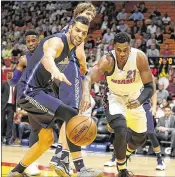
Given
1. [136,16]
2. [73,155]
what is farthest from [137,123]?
[136,16]

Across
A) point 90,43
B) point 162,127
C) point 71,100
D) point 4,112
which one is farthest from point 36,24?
point 71,100

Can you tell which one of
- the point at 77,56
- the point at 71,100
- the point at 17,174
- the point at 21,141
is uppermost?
the point at 77,56

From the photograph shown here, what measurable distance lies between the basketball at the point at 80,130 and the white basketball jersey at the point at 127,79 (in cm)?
123

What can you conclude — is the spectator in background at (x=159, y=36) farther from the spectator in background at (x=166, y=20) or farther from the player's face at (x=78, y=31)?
the player's face at (x=78, y=31)

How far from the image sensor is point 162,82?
1282 centimetres

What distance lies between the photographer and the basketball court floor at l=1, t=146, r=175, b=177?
768 cm

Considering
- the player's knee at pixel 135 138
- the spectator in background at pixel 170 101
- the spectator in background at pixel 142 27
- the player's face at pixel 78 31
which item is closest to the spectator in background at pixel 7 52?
the spectator in background at pixel 142 27

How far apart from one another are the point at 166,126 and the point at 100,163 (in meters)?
2.45

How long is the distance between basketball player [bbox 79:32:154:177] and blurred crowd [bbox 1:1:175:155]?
4493mm

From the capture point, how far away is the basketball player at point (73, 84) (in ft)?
21.5

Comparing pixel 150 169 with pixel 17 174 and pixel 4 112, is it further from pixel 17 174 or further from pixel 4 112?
pixel 4 112

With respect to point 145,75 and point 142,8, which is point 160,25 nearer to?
point 142,8

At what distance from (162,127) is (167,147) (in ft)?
1.59

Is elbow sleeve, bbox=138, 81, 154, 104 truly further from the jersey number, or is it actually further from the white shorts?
the white shorts
